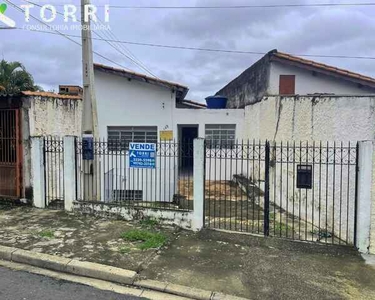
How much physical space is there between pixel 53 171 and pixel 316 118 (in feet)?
21.7

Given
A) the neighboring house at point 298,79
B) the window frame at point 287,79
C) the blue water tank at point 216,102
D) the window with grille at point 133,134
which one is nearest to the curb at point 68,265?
the window with grille at point 133,134

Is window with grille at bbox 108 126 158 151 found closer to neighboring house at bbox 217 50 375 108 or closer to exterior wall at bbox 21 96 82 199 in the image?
exterior wall at bbox 21 96 82 199

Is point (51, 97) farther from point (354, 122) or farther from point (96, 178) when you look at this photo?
point (354, 122)

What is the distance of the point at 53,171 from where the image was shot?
340 inches

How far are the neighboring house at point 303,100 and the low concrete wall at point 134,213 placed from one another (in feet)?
11.4

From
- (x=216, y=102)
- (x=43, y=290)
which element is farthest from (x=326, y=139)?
(x=216, y=102)

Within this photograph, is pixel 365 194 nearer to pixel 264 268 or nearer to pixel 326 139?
pixel 326 139

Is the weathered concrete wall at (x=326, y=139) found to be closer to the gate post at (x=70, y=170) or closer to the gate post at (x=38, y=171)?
the gate post at (x=70, y=170)

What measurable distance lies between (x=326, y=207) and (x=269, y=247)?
5.69 ft

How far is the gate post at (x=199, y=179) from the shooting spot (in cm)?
632

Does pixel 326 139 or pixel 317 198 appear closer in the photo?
pixel 326 139

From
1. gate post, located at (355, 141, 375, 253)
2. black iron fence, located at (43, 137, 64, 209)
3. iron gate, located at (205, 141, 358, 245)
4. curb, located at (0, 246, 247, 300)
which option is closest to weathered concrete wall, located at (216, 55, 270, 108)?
iron gate, located at (205, 141, 358, 245)

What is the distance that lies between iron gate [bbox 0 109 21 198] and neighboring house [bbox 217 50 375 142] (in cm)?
685

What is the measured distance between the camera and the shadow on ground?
167 inches
